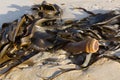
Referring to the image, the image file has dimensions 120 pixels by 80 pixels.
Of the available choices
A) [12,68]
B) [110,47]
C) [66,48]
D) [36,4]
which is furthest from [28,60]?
[36,4]

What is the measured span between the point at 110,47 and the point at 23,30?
93 centimetres

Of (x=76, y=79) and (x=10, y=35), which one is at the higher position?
(x=10, y=35)

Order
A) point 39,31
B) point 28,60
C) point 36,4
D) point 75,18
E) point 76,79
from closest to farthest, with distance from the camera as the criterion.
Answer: point 76,79, point 28,60, point 39,31, point 75,18, point 36,4

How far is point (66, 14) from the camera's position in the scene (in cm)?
436

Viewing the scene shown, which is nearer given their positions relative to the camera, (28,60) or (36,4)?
(28,60)

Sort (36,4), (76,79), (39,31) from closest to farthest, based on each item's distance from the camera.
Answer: (76,79)
(39,31)
(36,4)

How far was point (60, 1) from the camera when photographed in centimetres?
471

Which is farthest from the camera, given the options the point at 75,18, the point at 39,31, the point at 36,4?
the point at 36,4

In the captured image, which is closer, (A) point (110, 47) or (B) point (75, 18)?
(A) point (110, 47)

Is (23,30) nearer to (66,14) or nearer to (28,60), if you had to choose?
(28,60)

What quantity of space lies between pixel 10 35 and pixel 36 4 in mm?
1021

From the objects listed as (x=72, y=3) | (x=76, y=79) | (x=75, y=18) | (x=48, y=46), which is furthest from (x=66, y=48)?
(x=72, y=3)

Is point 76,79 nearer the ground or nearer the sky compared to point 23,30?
nearer the ground

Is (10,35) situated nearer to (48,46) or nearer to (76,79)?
(48,46)
